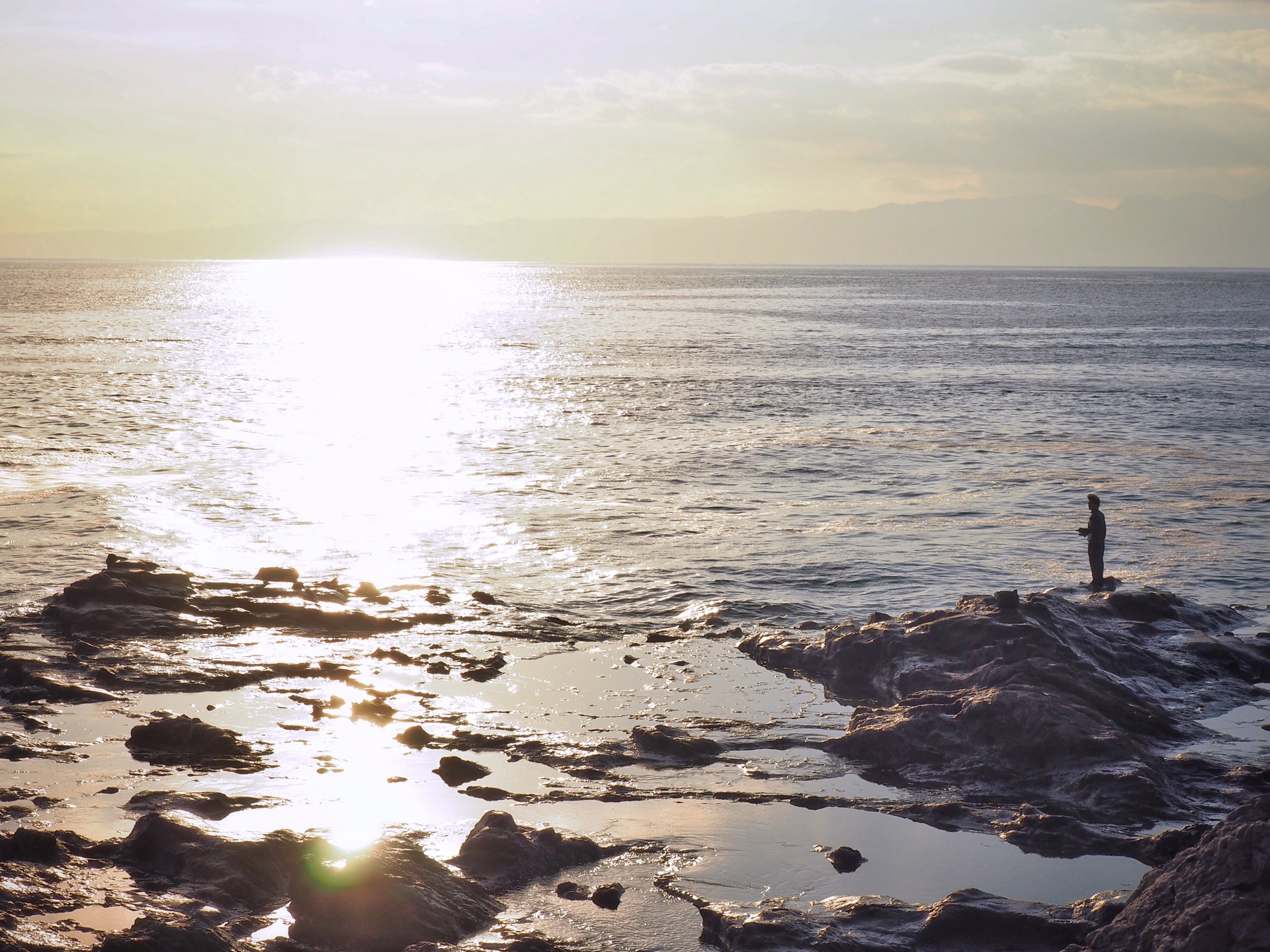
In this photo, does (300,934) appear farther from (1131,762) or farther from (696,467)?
(696,467)

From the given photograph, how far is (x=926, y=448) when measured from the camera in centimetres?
4556

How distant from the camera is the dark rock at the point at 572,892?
41.0 feet

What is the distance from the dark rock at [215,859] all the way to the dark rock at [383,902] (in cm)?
41

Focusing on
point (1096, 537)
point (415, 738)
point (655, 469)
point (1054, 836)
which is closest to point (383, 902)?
point (415, 738)

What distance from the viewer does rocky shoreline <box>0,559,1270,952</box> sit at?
37.7ft

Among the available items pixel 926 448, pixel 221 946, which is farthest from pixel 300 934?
pixel 926 448

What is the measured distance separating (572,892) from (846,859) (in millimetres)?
3269

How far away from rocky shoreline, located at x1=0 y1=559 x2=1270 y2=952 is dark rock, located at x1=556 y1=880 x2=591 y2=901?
0.02 meters

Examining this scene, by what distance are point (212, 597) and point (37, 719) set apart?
6887 millimetres

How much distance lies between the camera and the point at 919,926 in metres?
11.8

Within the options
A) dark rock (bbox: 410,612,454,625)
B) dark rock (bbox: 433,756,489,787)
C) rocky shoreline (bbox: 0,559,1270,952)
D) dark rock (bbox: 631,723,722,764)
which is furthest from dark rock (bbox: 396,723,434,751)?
dark rock (bbox: 410,612,454,625)

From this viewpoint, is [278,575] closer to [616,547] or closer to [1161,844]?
[616,547]

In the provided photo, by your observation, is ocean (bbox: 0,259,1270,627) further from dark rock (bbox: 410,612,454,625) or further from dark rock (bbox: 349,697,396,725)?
dark rock (bbox: 349,697,396,725)

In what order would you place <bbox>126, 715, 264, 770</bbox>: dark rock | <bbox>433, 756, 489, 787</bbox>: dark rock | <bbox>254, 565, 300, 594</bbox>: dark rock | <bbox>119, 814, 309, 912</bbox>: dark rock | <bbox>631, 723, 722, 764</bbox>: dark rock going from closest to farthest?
1. <bbox>119, 814, 309, 912</bbox>: dark rock
2. <bbox>433, 756, 489, 787</bbox>: dark rock
3. <bbox>126, 715, 264, 770</bbox>: dark rock
4. <bbox>631, 723, 722, 764</bbox>: dark rock
5. <bbox>254, 565, 300, 594</bbox>: dark rock
